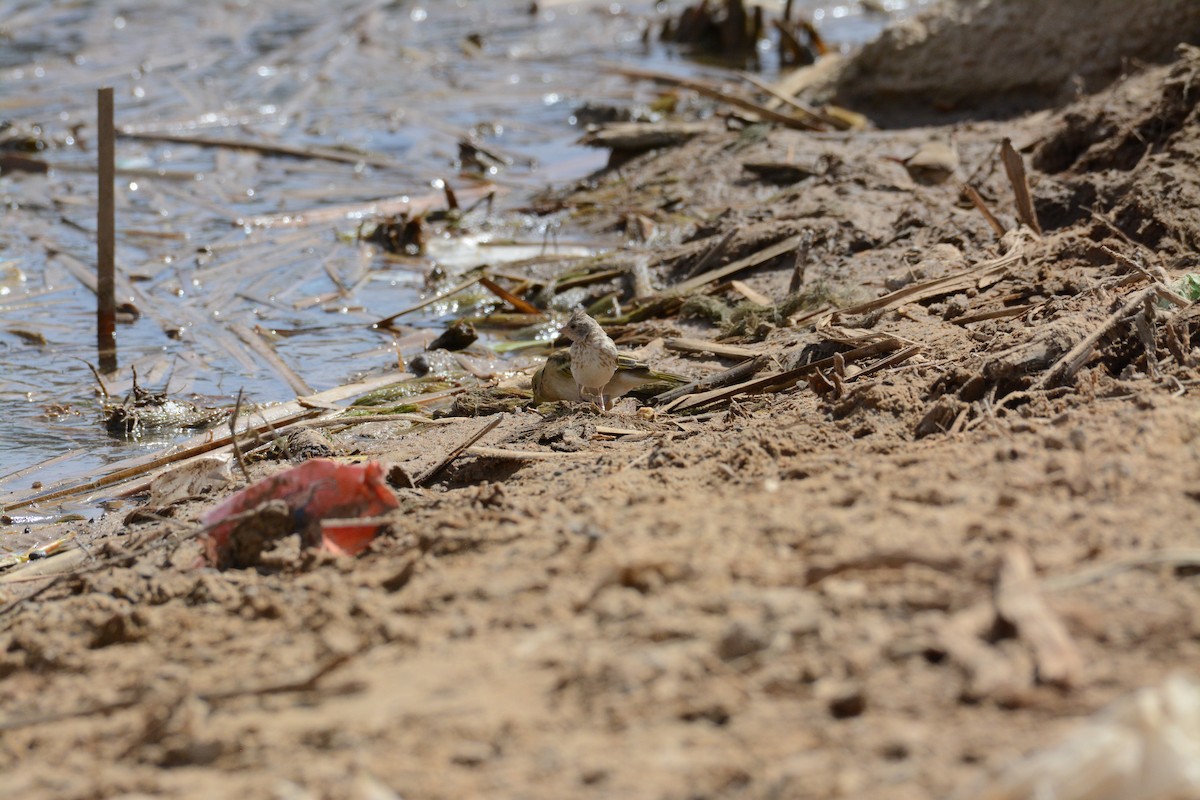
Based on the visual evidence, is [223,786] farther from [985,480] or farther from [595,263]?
[595,263]

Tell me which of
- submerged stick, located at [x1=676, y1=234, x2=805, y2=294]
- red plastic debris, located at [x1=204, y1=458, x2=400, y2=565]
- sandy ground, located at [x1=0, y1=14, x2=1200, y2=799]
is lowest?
submerged stick, located at [x1=676, y1=234, x2=805, y2=294]

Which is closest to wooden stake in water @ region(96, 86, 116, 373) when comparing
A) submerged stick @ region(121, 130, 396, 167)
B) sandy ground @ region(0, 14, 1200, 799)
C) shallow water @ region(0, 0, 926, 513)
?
shallow water @ region(0, 0, 926, 513)

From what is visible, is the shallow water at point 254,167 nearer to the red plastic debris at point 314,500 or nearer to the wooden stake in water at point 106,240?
the wooden stake in water at point 106,240

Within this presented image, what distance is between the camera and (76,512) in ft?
20.0

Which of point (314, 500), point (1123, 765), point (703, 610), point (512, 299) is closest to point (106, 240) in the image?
point (512, 299)

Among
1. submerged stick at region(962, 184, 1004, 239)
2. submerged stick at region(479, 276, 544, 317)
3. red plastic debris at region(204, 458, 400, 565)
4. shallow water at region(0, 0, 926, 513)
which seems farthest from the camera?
submerged stick at region(479, 276, 544, 317)

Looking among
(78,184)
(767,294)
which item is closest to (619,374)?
(767,294)

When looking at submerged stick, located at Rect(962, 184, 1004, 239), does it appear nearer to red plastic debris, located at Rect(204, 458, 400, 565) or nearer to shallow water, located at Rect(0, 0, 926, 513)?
shallow water, located at Rect(0, 0, 926, 513)

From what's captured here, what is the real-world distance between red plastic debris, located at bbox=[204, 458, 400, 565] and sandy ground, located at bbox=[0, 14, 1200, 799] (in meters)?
0.14

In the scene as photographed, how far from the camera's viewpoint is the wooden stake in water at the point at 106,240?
815 centimetres

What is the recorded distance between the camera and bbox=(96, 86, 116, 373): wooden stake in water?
8148 millimetres

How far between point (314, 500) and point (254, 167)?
29.2 feet

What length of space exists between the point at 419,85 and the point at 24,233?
20.8 feet

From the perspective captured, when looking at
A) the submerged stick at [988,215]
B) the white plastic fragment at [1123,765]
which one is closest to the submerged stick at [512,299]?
the submerged stick at [988,215]
